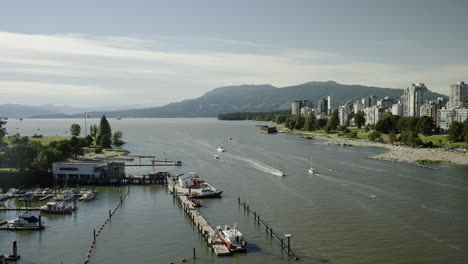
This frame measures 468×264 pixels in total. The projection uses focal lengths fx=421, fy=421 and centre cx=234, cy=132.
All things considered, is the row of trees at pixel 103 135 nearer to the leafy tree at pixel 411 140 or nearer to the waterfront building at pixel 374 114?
the leafy tree at pixel 411 140

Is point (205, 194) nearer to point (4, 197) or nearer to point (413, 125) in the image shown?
point (4, 197)

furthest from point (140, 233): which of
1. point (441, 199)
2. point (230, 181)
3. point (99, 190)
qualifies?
point (441, 199)

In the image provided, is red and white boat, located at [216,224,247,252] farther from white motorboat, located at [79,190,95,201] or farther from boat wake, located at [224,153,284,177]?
boat wake, located at [224,153,284,177]

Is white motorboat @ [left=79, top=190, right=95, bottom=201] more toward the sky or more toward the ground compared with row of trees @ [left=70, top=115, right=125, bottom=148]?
more toward the ground

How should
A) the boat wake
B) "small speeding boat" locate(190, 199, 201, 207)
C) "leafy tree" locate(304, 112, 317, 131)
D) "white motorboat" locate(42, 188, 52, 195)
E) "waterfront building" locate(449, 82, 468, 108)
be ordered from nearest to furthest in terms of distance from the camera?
"small speeding boat" locate(190, 199, 201, 207) → "white motorboat" locate(42, 188, 52, 195) → the boat wake → "leafy tree" locate(304, 112, 317, 131) → "waterfront building" locate(449, 82, 468, 108)

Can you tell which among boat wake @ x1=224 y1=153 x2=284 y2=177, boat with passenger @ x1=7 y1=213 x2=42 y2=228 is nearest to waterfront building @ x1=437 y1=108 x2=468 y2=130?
A: boat wake @ x1=224 y1=153 x2=284 y2=177

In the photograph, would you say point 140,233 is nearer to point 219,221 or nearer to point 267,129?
point 219,221

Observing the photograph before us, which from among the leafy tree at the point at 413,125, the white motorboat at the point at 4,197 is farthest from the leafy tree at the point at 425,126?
the white motorboat at the point at 4,197
